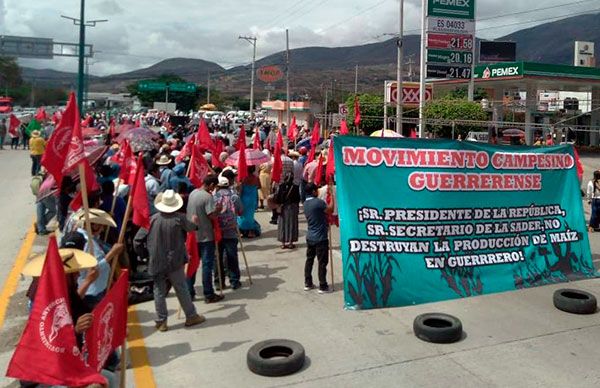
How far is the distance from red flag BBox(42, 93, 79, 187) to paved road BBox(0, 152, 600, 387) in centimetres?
A: 216

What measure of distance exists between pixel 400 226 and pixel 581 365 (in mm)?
2762

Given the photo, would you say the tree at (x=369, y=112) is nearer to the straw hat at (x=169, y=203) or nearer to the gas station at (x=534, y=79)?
the gas station at (x=534, y=79)

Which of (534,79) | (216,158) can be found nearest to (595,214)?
(216,158)

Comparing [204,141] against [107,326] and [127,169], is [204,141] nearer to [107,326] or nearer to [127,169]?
[127,169]

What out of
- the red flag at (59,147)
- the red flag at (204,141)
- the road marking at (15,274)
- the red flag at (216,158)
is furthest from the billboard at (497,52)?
the red flag at (59,147)

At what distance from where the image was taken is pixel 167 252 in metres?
6.82

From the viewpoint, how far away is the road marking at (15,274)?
782 centimetres

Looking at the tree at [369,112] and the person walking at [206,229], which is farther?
the tree at [369,112]

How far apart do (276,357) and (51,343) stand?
2951 mm

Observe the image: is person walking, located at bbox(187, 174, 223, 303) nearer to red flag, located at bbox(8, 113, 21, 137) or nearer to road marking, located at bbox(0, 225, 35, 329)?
road marking, located at bbox(0, 225, 35, 329)

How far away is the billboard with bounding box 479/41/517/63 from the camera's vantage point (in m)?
74.3

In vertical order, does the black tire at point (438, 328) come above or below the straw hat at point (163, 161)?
below

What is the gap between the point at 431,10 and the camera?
24391mm

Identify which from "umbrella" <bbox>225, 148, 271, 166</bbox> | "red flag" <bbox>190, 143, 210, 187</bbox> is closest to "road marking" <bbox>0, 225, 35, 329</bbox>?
"red flag" <bbox>190, 143, 210, 187</bbox>
